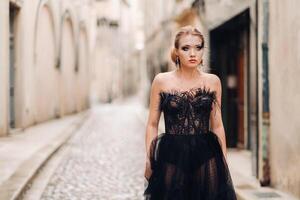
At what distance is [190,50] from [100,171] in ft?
18.9

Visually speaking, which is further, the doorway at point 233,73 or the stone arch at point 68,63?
the stone arch at point 68,63

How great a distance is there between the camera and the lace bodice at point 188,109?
339 cm

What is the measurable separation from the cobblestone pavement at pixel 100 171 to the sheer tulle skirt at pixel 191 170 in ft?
11.2

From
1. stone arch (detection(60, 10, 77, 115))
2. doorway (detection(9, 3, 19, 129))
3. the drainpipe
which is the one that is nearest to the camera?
the drainpipe

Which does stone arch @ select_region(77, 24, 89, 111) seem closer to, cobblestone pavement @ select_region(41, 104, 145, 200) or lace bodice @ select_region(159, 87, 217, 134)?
cobblestone pavement @ select_region(41, 104, 145, 200)

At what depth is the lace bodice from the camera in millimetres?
3391

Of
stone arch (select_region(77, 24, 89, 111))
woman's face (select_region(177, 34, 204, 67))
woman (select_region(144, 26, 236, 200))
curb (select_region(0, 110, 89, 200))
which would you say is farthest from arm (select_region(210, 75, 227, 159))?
stone arch (select_region(77, 24, 89, 111))

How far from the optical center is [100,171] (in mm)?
8898

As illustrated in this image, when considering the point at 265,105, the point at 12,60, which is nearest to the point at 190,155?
the point at 265,105

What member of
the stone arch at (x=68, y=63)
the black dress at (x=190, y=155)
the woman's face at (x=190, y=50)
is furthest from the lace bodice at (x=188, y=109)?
the stone arch at (x=68, y=63)

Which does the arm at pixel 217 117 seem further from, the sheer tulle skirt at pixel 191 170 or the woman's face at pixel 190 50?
the woman's face at pixel 190 50

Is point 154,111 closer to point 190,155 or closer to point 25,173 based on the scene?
point 190,155

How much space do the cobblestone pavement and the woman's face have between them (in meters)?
3.64

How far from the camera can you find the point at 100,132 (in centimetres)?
1661
